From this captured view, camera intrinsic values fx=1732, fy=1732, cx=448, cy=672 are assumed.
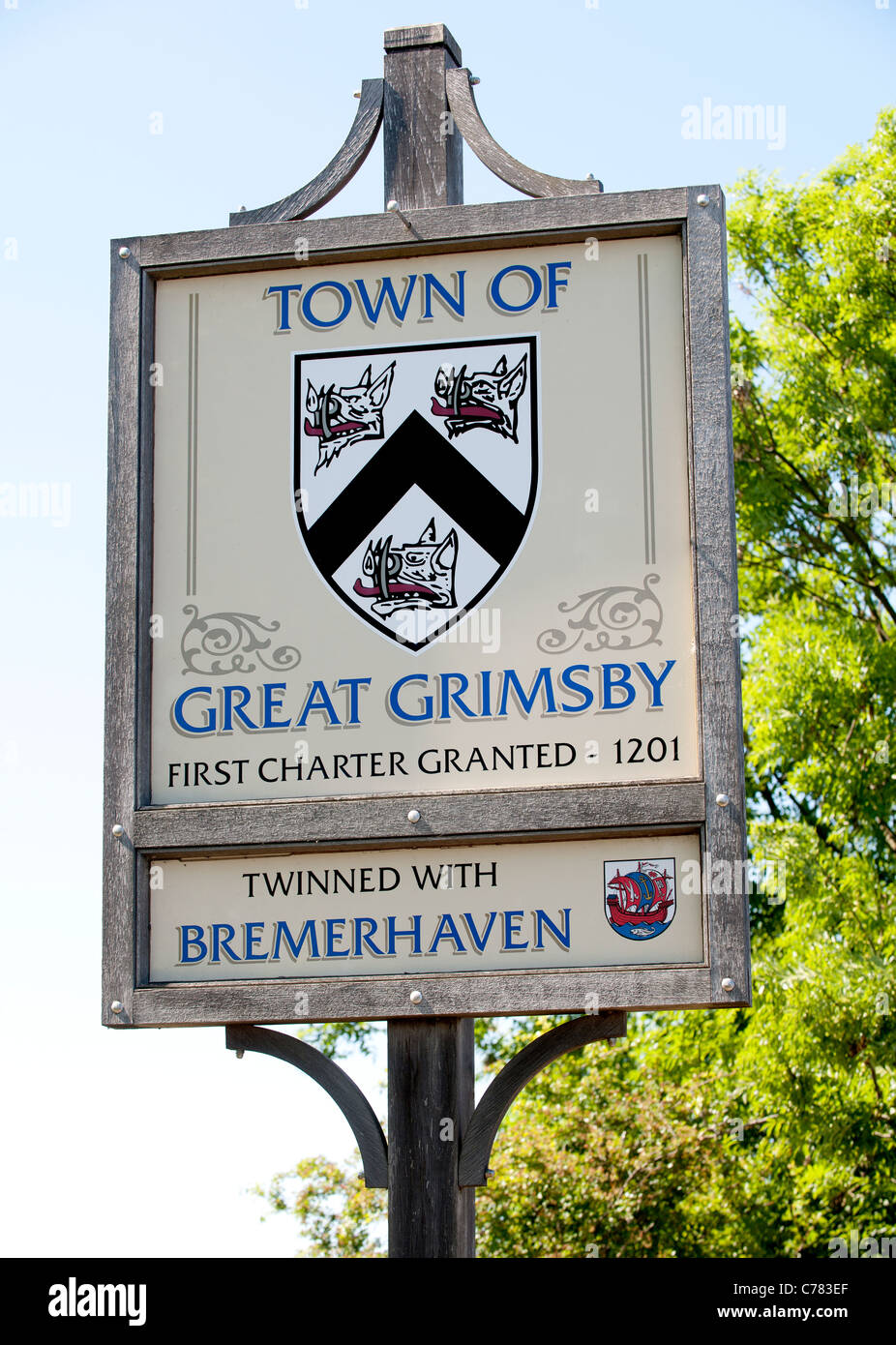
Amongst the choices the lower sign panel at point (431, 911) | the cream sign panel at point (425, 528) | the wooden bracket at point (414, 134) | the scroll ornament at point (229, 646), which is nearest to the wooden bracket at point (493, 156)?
the wooden bracket at point (414, 134)

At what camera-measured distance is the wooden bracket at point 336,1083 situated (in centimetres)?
481

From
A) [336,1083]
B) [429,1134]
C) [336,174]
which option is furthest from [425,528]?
[429,1134]

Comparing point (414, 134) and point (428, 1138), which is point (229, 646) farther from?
point (414, 134)

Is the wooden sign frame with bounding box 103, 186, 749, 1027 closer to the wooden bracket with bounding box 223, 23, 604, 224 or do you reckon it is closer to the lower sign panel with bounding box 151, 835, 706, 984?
the lower sign panel with bounding box 151, 835, 706, 984

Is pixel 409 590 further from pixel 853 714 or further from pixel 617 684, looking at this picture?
pixel 853 714

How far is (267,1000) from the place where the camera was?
467cm

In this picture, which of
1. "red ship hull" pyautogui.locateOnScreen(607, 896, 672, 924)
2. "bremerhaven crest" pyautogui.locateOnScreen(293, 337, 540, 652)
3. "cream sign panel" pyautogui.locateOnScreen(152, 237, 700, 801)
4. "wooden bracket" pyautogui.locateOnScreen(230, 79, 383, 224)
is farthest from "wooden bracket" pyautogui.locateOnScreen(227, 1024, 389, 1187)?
"wooden bracket" pyautogui.locateOnScreen(230, 79, 383, 224)

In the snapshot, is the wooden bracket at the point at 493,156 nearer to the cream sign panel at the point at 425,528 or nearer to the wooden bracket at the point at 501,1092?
the cream sign panel at the point at 425,528

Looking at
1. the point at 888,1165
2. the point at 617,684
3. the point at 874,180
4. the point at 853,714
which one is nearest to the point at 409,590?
the point at 617,684

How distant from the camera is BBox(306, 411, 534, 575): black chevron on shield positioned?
195 inches

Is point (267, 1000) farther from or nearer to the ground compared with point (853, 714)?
nearer to the ground

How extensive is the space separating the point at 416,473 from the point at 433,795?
981 millimetres

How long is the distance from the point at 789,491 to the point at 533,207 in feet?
31.9

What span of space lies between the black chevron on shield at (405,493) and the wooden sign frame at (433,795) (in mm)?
529
